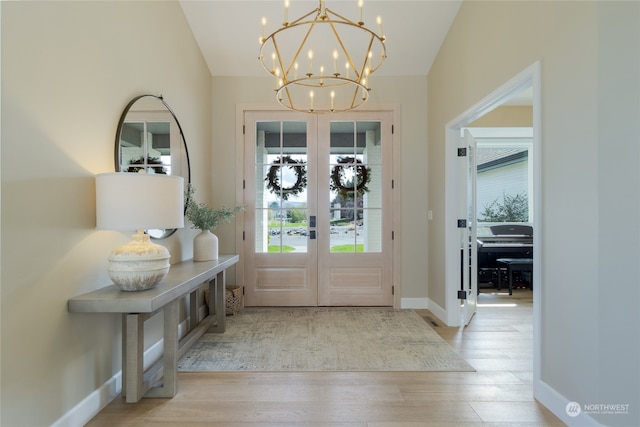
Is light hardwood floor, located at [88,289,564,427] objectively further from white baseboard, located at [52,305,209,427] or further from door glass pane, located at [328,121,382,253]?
door glass pane, located at [328,121,382,253]

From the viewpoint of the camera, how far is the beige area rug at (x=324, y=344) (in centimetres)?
250

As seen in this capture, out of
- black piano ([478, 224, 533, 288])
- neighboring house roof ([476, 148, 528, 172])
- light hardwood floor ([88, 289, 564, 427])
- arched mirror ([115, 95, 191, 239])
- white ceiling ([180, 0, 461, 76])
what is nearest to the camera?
light hardwood floor ([88, 289, 564, 427])

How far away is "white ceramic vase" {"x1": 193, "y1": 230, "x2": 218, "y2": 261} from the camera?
311 cm

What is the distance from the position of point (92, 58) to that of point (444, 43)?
3168 mm

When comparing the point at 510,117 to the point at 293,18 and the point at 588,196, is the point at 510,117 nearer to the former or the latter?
the point at 293,18

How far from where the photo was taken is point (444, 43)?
139 inches

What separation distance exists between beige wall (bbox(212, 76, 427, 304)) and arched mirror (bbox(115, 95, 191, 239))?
961mm

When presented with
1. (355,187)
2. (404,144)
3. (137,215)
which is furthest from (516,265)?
(137,215)

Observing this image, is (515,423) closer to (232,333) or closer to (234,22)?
(232,333)

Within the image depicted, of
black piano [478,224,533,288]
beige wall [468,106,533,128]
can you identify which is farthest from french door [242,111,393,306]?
black piano [478,224,533,288]

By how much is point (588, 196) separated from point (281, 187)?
2.97 meters

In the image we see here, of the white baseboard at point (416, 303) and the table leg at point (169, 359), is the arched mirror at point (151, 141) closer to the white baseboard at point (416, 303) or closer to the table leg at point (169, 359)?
the table leg at point (169, 359)

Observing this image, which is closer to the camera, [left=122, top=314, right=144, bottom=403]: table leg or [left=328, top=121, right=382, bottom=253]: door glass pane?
[left=122, top=314, right=144, bottom=403]: table leg

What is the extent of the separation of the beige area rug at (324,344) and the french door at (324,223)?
30 centimetres
